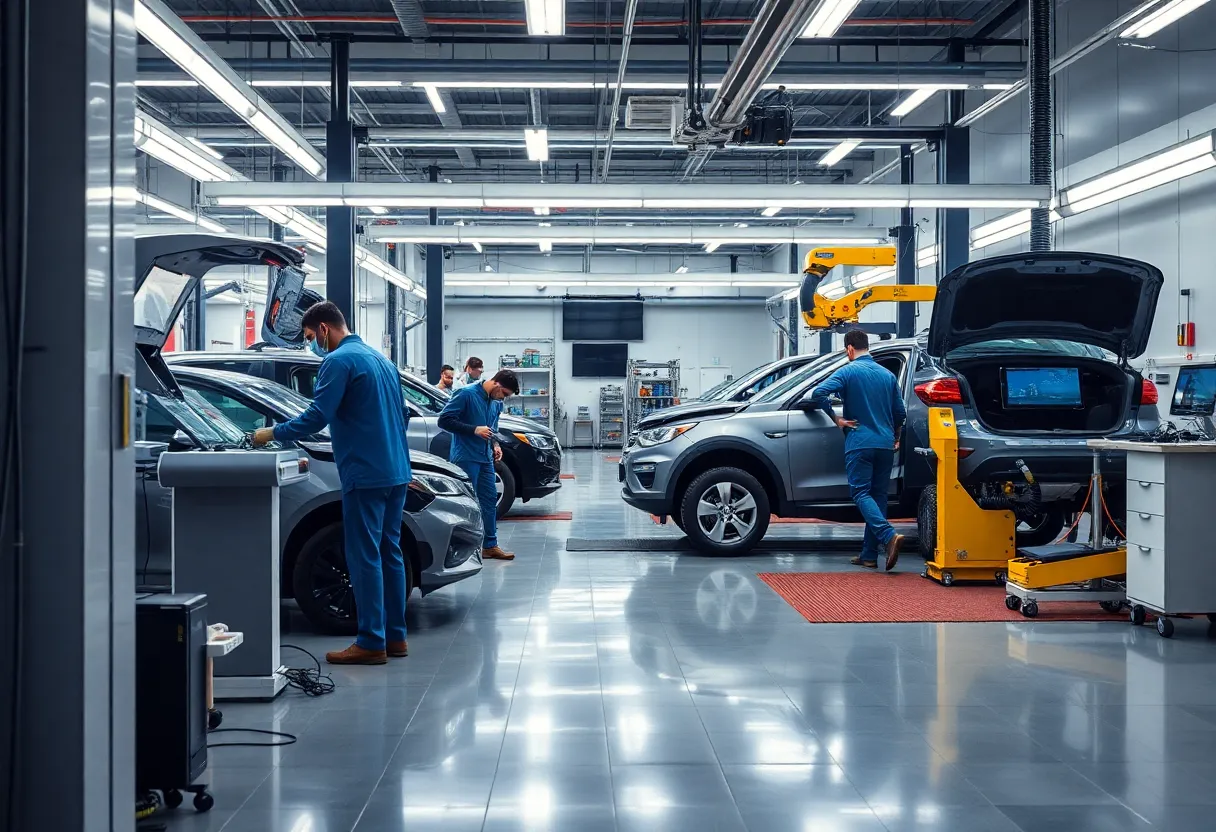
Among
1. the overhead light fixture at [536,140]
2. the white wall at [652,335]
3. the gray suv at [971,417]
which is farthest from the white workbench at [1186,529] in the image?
the white wall at [652,335]

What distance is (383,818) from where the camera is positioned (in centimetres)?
283

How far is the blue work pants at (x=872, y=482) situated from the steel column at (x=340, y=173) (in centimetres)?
585

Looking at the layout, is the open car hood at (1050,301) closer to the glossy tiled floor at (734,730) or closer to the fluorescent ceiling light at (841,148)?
the glossy tiled floor at (734,730)

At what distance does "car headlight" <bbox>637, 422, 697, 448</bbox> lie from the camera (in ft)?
25.1

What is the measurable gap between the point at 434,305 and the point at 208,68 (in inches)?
424

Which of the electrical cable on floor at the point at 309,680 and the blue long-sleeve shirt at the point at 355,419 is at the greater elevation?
the blue long-sleeve shirt at the point at 355,419

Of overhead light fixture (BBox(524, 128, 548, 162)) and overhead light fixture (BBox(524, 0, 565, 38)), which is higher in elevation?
overhead light fixture (BBox(524, 0, 565, 38))

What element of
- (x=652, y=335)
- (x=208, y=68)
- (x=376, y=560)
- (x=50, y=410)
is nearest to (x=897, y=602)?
(x=376, y=560)

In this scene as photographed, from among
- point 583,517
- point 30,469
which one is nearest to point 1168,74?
point 583,517

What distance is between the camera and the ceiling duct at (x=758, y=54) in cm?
642

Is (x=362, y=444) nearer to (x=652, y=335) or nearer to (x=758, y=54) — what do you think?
(x=758, y=54)

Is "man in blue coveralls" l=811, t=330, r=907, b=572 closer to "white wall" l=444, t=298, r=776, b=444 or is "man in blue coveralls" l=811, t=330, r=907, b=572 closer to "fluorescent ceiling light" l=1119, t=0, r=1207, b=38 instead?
"fluorescent ceiling light" l=1119, t=0, r=1207, b=38

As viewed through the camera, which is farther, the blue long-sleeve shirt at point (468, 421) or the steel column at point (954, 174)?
the steel column at point (954, 174)

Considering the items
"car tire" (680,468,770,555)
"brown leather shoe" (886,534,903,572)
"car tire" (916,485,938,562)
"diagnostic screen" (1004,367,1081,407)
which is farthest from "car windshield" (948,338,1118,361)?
"car tire" (680,468,770,555)
